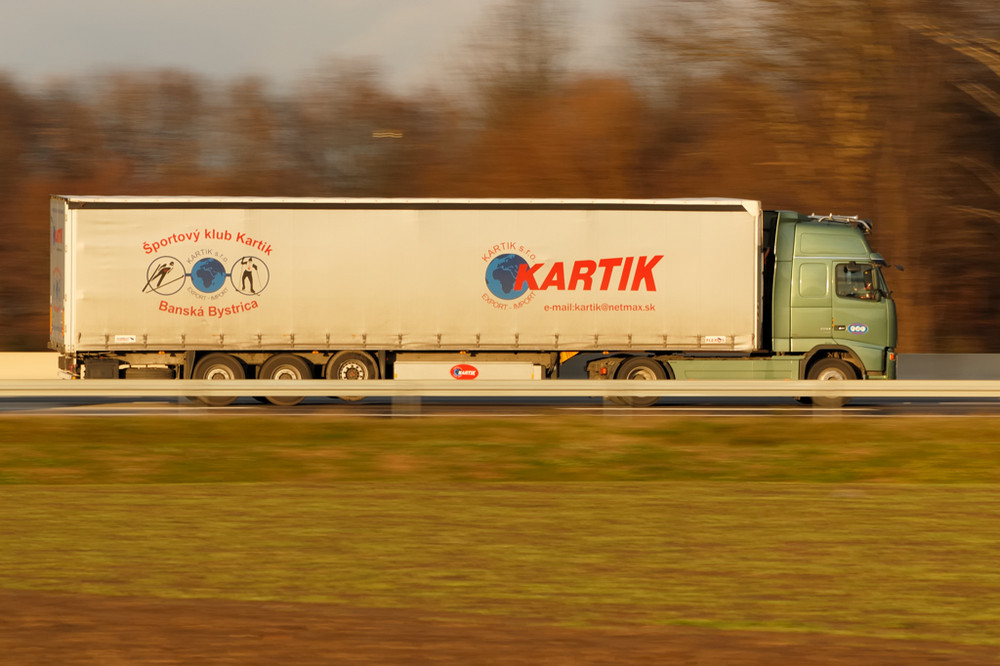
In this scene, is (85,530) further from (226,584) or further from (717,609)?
(717,609)

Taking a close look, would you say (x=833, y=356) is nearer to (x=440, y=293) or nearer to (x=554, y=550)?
(x=440, y=293)

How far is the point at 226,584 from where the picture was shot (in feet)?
33.3

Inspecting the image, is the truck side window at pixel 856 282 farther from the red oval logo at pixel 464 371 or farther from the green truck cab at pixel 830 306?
the red oval logo at pixel 464 371

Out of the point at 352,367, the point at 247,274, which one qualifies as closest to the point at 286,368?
the point at 352,367

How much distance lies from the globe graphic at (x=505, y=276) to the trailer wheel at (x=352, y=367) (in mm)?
2548

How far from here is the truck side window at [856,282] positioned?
2484 centimetres

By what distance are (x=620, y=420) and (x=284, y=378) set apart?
6.96m

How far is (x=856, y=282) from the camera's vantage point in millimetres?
24891

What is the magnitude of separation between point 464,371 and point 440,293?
1.46m

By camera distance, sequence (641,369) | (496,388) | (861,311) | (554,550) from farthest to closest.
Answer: (861,311) → (641,369) → (496,388) → (554,550)

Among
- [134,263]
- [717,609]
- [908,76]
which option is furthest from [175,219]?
[908,76]

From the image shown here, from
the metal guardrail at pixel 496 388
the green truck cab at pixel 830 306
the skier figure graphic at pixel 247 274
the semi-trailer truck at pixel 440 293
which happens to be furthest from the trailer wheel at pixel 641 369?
the skier figure graphic at pixel 247 274

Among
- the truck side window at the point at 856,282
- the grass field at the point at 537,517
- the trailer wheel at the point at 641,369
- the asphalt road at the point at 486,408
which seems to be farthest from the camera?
the truck side window at the point at 856,282

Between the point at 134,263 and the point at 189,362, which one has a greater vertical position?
the point at 134,263
